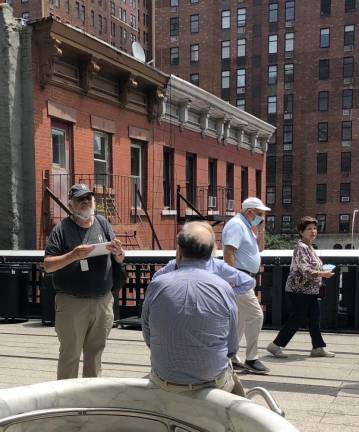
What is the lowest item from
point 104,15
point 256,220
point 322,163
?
point 256,220

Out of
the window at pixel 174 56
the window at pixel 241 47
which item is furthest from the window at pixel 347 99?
the window at pixel 174 56

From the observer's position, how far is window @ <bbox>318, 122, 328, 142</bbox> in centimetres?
5725

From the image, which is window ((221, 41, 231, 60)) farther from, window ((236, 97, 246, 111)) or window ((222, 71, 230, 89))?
window ((236, 97, 246, 111))

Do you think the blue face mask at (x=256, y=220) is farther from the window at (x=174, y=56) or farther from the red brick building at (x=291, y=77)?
the window at (x=174, y=56)

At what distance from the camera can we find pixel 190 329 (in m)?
2.50

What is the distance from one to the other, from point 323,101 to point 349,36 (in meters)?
7.10

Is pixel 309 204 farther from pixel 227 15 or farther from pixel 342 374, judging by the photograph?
pixel 342 374

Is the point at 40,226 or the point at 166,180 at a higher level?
the point at 166,180

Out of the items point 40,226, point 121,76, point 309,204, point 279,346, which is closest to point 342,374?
point 279,346

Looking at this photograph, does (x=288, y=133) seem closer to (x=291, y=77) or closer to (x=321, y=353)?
(x=291, y=77)

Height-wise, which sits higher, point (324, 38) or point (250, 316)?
point (324, 38)

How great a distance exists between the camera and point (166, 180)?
53.0 ft

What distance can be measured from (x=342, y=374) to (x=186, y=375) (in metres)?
3.53

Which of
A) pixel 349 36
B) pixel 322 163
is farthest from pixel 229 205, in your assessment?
pixel 349 36
